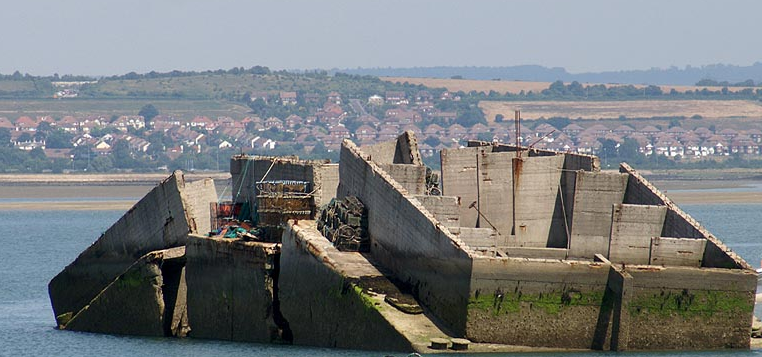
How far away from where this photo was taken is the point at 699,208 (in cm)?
11031

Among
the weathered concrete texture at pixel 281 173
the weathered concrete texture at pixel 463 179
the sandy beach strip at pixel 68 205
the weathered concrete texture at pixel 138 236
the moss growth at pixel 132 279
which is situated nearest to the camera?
the moss growth at pixel 132 279

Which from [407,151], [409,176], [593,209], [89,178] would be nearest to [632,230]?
[593,209]

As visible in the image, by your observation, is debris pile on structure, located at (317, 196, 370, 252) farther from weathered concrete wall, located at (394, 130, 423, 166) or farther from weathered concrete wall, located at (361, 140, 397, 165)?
weathered concrete wall, located at (361, 140, 397, 165)

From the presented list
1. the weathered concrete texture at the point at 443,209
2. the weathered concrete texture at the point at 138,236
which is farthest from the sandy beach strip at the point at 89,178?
the weathered concrete texture at the point at 443,209

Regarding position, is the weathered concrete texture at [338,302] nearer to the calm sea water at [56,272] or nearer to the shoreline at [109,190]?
the calm sea water at [56,272]

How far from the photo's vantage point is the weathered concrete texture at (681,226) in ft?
113

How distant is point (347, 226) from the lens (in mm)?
39469

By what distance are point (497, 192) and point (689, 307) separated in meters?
9.73

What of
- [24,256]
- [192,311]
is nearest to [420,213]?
[192,311]

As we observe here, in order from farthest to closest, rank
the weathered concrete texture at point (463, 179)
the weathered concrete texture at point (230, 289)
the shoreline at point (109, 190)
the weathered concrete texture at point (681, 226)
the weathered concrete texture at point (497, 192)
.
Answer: the shoreline at point (109, 190) → the weathered concrete texture at point (463, 179) → the weathered concrete texture at point (497, 192) → the weathered concrete texture at point (230, 289) → the weathered concrete texture at point (681, 226)

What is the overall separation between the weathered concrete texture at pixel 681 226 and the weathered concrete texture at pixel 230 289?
27.7 feet

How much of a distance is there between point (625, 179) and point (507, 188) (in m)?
3.54

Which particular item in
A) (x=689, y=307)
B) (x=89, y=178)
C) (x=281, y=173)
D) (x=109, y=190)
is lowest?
(x=89, y=178)

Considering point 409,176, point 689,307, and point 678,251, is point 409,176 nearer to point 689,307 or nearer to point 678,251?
point 678,251
